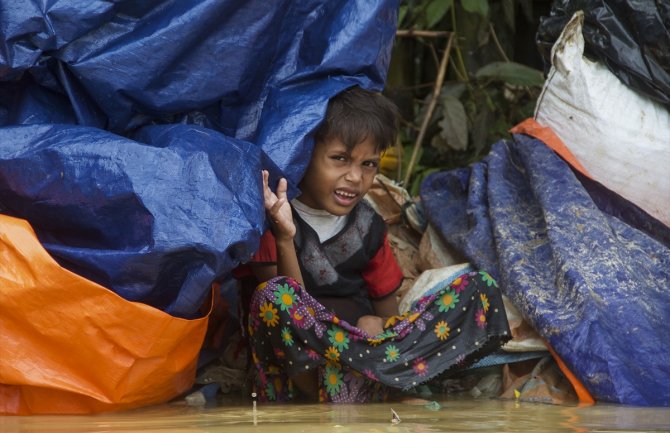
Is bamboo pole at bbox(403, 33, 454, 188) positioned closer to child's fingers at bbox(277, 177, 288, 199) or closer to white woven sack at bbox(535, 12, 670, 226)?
white woven sack at bbox(535, 12, 670, 226)

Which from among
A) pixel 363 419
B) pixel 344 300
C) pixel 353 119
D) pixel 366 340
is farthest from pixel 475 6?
pixel 363 419

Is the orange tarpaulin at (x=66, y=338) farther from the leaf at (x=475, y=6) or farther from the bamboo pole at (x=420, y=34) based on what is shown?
the bamboo pole at (x=420, y=34)

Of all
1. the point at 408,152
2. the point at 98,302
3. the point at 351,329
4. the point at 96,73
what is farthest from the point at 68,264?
the point at 408,152

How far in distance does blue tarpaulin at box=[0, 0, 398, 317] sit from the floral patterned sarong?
22cm

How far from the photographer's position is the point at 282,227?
2.59 metres

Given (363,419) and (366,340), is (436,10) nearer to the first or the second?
(366,340)

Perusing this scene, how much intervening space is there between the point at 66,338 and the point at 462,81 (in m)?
2.71

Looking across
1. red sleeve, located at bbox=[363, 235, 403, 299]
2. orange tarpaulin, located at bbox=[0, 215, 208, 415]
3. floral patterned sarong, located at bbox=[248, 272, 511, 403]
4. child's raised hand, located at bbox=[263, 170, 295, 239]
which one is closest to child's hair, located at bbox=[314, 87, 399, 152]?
child's raised hand, located at bbox=[263, 170, 295, 239]

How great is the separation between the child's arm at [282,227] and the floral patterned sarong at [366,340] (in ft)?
0.42

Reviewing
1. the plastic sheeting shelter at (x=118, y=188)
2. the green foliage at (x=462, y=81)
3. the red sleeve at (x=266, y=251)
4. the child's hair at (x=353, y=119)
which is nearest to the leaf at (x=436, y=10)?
the green foliage at (x=462, y=81)

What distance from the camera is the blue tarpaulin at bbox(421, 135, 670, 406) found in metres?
2.60

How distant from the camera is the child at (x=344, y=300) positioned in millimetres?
2541

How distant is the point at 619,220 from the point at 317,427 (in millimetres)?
1561

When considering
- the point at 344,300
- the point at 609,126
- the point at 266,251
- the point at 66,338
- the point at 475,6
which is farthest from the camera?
the point at 475,6
